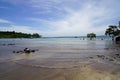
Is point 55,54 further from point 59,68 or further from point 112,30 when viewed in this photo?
point 112,30

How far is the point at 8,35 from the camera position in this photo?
192 metres

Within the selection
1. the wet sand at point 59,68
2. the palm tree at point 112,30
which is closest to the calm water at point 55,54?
the wet sand at point 59,68

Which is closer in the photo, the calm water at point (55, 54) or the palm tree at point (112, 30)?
the calm water at point (55, 54)

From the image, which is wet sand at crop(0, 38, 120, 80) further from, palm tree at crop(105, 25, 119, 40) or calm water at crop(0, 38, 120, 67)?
palm tree at crop(105, 25, 119, 40)

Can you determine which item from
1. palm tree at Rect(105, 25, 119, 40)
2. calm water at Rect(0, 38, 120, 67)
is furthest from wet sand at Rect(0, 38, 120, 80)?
palm tree at Rect(105, 25, 119, 40)

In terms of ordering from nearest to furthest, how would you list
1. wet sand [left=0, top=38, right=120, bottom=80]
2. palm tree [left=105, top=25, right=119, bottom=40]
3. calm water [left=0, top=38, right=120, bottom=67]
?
wet sand [left=0, top=38, right=120, bottom=80], calm water [left=0, top=38, right=120, bottom=67], palm tree [left=105, top=25, right=119, bottom=40]

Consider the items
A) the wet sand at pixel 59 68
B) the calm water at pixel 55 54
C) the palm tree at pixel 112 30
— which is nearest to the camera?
the wet sand at pixel 59 68

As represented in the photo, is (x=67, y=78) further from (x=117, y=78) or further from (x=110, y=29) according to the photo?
(x=110, y=29)

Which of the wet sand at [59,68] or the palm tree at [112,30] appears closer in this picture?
the wet sand at [59,68]

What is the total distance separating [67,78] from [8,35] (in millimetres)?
195933

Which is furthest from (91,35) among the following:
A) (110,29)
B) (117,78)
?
(117,78)

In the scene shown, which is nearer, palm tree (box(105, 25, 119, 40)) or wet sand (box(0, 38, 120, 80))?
wet sand (box(0, 38, 120, 80))

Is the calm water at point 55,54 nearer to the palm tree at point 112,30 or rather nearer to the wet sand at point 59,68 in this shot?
the wet sand at point 59,68

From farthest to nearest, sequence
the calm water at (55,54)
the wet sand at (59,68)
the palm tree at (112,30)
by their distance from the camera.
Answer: the palm tree at (112,30) → the calm water at (55,54) → the wet sand at (59,68)
